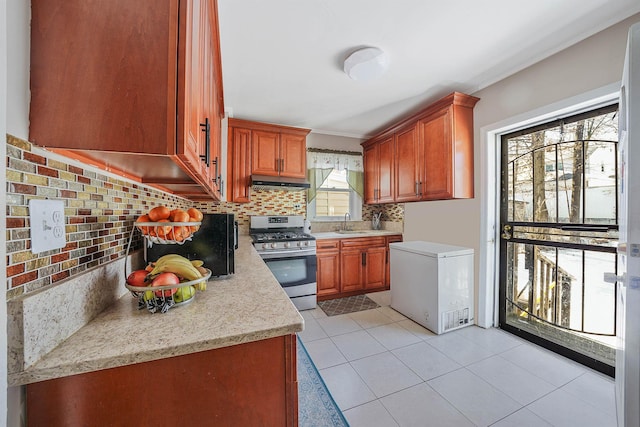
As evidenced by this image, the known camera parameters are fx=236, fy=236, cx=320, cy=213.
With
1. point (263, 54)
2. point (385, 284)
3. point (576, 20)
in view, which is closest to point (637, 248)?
point (576, 20)

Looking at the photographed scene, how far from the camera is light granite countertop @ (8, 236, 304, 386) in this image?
0.52m

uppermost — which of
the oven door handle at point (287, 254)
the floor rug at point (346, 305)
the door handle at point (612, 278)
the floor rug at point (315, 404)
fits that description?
the door handle at point (612, 278)

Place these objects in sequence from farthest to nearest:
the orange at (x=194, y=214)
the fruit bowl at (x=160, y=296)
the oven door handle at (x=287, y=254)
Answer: the oven door handle at (x=287, y=254)
the orange at (x=194, y=214)
the fruit bowl at (x=160, y=296)

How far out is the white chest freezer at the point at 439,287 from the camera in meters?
2.25

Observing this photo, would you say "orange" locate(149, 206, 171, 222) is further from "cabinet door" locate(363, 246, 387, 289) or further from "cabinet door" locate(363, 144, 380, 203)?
"cabinet door" locate(363, 144, 380, 203)

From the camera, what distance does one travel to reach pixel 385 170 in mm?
3406

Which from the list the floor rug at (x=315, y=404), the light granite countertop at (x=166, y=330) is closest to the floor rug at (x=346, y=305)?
the floor rug at (x=315, y=404)

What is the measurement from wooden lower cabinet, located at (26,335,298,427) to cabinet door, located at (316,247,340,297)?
2.43 metres

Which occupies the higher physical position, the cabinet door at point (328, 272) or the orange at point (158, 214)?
the orange at point (158, 214)

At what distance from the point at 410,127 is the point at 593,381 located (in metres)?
2.66

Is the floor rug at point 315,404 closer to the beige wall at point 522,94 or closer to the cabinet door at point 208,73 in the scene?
the cabinet door at point 208,73

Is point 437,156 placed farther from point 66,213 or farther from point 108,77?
point 66,213

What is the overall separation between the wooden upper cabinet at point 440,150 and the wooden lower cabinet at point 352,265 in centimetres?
86

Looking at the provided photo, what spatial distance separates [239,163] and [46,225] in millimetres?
2552
